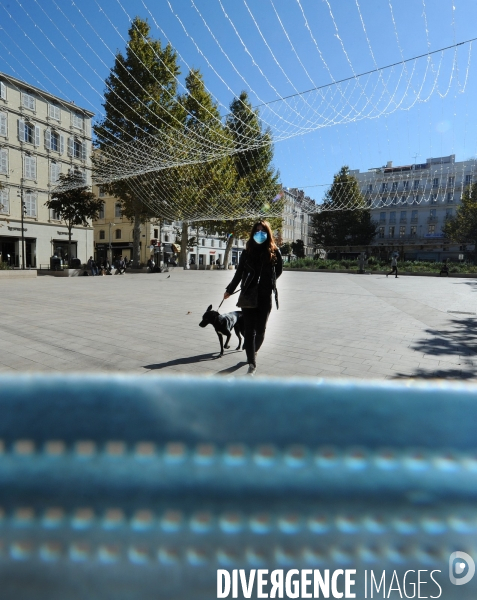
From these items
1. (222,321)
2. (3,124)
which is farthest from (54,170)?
(222,321)

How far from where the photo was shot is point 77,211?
2553cm

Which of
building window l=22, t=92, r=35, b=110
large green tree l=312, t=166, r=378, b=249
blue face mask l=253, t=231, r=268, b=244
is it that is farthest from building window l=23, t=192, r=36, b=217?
large green tree l=312, t=166, r=378, b=249

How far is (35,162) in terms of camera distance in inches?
1412

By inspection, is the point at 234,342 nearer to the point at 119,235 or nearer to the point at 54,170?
the point at 54,170

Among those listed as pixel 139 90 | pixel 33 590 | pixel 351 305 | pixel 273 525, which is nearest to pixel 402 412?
pixel 273 525

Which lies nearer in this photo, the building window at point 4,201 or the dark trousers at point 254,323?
the dark trousers at point 254,323

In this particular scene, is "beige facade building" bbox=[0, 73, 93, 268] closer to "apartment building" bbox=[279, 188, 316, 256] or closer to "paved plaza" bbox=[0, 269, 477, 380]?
"paved plaza" bbox=[0, 269, 477, 380]

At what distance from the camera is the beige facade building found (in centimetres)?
3341

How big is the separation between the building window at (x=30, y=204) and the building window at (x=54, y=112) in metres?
7.55

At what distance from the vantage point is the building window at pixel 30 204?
35500 millimetres

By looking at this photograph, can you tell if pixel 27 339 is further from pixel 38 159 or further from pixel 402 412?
pixel 38 159

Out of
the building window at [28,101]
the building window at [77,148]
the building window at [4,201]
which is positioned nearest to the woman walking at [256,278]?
the building window at [4,201]

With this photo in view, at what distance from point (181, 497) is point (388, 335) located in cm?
507

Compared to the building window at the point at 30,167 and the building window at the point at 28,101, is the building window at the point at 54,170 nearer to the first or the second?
the building window at the point at 30,167
